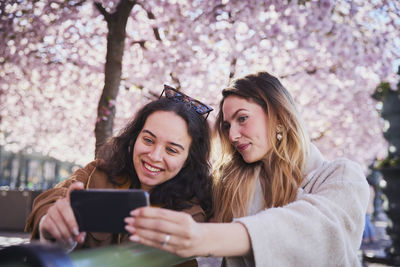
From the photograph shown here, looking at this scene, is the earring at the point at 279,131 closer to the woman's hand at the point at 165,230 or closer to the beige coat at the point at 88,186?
the beige coat at the point at 88,186

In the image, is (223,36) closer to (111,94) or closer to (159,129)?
(111,94)

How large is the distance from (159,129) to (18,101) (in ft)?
35.3

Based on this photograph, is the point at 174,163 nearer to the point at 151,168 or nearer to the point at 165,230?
the point at 151,168

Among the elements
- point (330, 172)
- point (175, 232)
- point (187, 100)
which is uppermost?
point (187, 100)

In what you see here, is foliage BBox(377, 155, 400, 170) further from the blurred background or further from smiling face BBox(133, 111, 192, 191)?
smiling face BBox(133, 111, 192, 191)

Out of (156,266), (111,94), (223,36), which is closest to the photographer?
(156,266)

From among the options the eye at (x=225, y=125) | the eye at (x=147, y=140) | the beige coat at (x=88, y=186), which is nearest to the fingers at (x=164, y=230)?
the beige coat at (x=88, y=186)

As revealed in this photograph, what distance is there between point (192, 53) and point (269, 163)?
19.4 ft

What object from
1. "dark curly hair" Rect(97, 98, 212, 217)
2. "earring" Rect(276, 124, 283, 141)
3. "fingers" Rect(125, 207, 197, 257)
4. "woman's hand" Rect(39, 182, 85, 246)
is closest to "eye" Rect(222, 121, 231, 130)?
"dark curly hair" Rect(97, 98, 212, 217)

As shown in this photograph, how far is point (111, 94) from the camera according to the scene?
5.54m

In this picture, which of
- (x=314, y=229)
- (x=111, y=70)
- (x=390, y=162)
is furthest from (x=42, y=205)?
(x=390, y=162)

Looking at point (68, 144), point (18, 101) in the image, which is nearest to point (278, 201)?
point (18, 101)

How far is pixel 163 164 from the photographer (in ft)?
7.49

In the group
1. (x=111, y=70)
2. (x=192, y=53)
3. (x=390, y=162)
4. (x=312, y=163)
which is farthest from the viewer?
(x=192, y=53)
